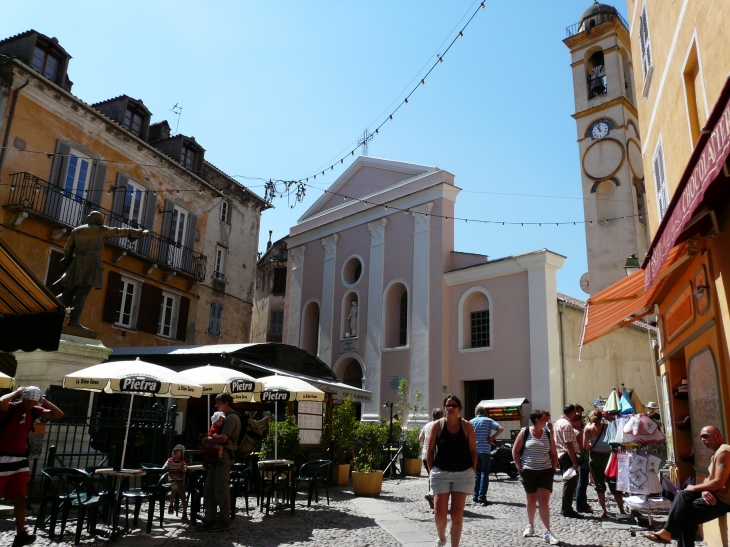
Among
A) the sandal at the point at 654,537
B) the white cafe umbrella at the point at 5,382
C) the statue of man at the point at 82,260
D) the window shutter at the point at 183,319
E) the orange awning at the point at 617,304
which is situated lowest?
the sandal at the point at 654,537

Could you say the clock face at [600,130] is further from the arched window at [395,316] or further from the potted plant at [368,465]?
the potted plant at [368,465]

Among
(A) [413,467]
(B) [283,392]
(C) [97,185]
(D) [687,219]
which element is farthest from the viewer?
(C) [97,185]

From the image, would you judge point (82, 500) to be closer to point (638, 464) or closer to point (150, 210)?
point (638, 464)

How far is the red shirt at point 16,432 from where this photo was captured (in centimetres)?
560

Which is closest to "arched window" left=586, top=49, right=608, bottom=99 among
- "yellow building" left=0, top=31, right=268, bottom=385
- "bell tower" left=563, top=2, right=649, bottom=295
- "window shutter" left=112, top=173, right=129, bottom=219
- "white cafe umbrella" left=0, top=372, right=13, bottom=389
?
"bell tower" left=563, top=2, right=649, bottom=295

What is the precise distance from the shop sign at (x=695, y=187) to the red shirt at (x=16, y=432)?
6.29 meters

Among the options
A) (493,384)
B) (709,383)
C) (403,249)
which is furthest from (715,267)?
(403,249)

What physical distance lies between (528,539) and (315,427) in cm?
657

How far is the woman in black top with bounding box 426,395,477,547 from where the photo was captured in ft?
19.1

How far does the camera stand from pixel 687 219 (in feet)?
17.0

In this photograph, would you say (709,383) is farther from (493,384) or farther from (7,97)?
(7,97)

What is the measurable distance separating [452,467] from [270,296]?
29964 mm

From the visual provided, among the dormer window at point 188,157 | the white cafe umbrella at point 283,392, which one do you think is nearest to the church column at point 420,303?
the dormer window at point 188,157

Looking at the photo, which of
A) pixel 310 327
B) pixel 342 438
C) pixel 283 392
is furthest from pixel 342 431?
pixel 310 327
